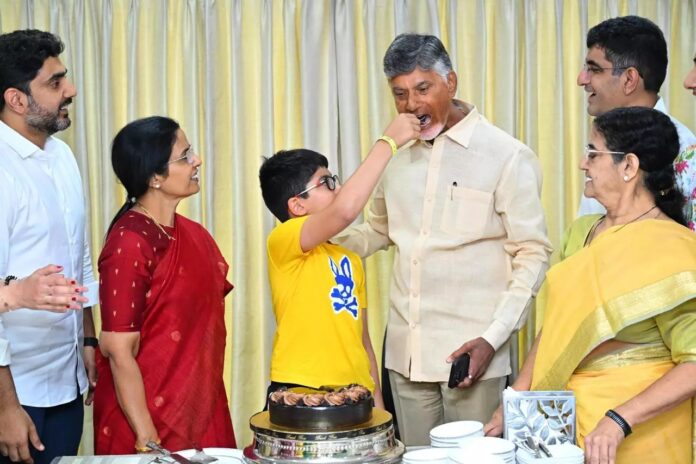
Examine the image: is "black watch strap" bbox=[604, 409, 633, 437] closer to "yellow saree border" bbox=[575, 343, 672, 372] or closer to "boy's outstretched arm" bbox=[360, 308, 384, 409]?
"yellow saree border" bbox=[575, 343, 672, 372]

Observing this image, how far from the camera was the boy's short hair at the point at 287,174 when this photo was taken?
270 cm

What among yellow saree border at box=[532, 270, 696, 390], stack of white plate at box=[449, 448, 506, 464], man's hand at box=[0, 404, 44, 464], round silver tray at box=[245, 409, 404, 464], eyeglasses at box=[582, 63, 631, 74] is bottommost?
man's hand at box=[0, 404, 44, 464]

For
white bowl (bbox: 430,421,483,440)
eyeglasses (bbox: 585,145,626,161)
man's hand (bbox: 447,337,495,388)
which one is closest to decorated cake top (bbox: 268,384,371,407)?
white bowl (bbox: 430,421,483,440)

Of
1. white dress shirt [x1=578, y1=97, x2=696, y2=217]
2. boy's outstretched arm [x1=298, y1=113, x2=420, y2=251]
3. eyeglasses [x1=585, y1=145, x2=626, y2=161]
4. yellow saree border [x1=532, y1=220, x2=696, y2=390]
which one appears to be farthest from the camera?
white dress shirt [x1=578, y1=97, x2=696, y2=217]

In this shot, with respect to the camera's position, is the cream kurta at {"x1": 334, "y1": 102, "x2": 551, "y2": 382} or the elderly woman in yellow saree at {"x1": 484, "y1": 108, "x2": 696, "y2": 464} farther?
the cream kurta at {"x1": 334, "y1": 102, "x2": 551, "y2": 382}

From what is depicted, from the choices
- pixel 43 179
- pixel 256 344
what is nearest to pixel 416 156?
pixel 43 179

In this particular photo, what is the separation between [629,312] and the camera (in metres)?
2.01

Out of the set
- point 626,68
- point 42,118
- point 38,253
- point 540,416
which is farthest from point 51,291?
point 626,68

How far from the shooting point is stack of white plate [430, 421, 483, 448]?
6.35ft

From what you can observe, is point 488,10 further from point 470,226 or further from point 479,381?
point 479,381

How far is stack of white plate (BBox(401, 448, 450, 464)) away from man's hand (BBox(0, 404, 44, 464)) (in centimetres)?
102

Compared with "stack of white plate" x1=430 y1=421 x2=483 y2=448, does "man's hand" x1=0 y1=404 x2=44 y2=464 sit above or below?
below

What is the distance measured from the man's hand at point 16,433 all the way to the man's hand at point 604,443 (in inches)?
53.2

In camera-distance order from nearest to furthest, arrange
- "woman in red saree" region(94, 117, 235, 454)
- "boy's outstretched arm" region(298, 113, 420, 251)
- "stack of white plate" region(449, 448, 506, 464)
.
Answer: "stack of white plate" region(449, 448, 506, 464)
"woman in red saree" region(94, 117, 235, 454)
"boy's outstretched arm" region(298, 113, 420, 251)
